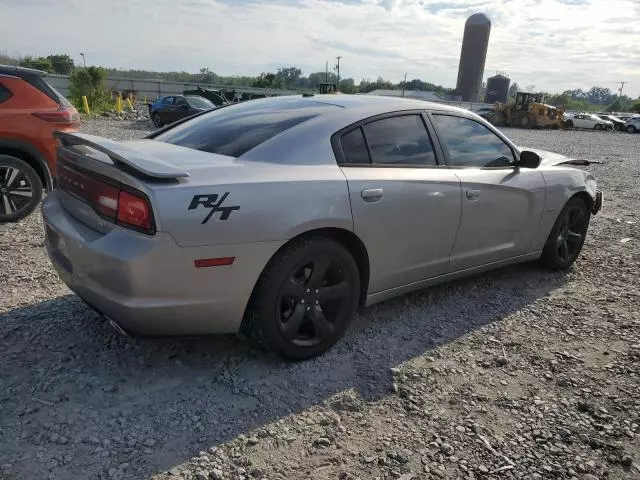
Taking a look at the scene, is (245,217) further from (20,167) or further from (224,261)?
(20,167)

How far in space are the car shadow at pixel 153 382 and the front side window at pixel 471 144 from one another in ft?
3.92

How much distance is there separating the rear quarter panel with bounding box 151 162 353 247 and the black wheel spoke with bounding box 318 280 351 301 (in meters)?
0.38

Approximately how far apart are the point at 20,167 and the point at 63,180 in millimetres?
2895

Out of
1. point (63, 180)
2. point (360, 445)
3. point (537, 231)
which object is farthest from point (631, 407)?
point (63, 180)

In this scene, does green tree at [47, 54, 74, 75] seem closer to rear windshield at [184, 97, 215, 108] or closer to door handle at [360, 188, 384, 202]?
rear windshield at [184, 97, 215, 108]

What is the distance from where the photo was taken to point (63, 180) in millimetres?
3180

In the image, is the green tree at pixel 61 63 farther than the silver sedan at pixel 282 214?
Yes

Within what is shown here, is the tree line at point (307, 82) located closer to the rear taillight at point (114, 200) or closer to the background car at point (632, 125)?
the background car at point (632, 125)

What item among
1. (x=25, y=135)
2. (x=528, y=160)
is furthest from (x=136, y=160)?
(x=25, y=135)

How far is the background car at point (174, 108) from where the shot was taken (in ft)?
72.1

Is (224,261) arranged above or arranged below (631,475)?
above

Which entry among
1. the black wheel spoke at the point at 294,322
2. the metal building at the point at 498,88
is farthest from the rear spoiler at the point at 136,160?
the metal building at the point at 498,88

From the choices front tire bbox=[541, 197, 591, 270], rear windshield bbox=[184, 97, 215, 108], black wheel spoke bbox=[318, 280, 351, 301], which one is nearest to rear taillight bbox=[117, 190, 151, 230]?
black wheel spoke bbox=[318, 280, 351, 301]

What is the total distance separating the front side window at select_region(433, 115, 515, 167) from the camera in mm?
3832
